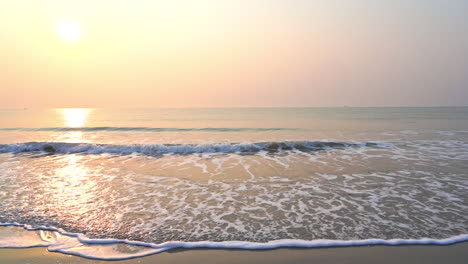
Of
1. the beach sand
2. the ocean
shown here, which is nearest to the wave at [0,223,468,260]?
the ocean

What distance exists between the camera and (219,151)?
19188 mm

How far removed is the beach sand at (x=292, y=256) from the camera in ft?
15.4

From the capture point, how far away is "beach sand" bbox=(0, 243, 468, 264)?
4.68 m

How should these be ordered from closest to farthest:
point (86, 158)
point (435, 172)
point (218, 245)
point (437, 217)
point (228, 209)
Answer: point (218, 245), point (437, 217), point (228, 209), point (435, 172), point (86, 158)

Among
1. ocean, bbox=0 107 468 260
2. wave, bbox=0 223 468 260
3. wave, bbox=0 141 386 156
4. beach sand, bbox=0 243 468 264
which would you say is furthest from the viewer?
wave, bbox=0 141 386 156

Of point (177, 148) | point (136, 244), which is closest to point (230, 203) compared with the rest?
point (136, 244)

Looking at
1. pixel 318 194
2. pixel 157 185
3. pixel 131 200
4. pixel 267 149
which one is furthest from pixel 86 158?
pixel 318 194

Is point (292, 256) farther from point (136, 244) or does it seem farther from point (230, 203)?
point (230, 203)

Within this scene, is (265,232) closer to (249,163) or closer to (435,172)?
(249,163)

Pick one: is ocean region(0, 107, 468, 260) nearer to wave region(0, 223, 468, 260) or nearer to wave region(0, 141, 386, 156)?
wave region(0, 223, 468, 260)

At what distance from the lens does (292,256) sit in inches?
191

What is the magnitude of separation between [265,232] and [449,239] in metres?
3.64

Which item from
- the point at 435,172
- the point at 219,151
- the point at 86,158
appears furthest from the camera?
the point at 219,151

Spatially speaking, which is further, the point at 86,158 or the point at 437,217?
the point at 86,158
